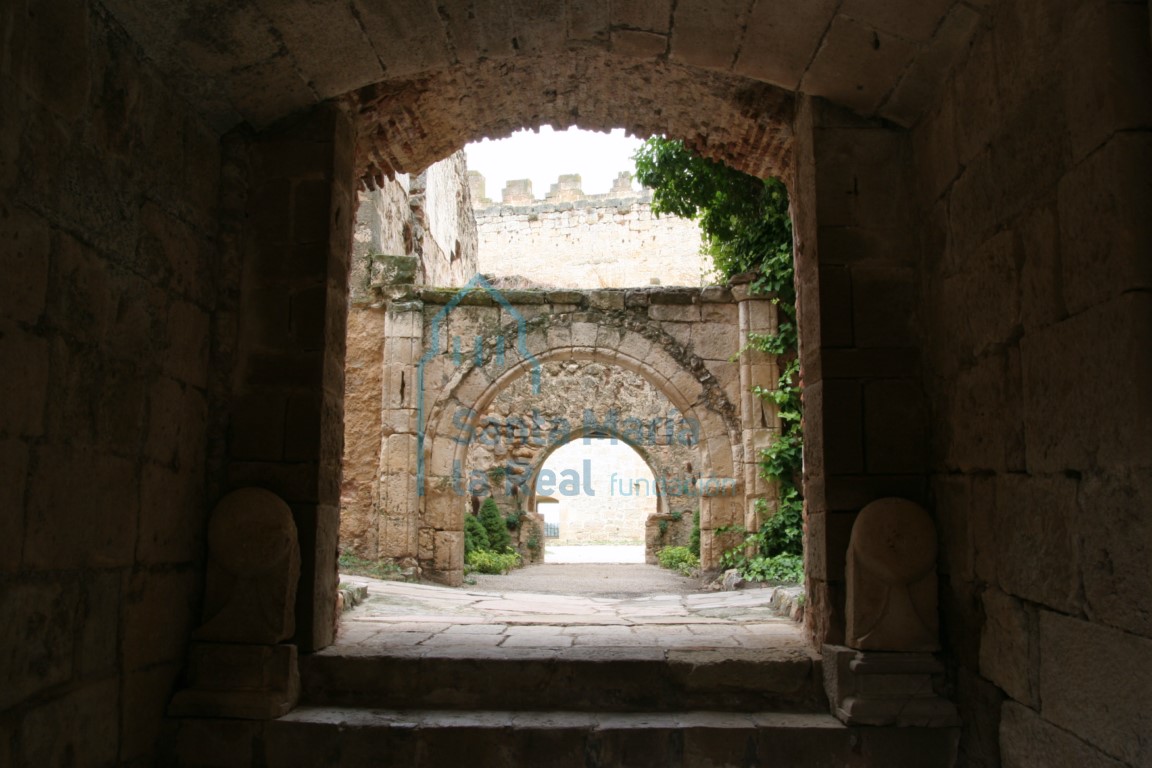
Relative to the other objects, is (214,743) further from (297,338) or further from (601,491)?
(601,491)

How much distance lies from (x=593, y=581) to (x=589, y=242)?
577 inches

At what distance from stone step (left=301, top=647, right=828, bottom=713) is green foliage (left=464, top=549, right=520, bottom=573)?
7794 mm

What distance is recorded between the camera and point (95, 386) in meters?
2.43

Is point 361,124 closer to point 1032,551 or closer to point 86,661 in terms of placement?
point 86,661

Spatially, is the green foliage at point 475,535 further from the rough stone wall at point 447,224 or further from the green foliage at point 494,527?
the rough stone wall at point 447,224

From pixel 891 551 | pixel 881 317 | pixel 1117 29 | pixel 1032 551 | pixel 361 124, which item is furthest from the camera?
pixel 361 124

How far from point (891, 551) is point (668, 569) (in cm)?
1067

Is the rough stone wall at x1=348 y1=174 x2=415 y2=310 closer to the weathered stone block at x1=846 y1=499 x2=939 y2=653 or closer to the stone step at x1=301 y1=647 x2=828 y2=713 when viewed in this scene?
the stone step at x1=301 y1=647 x2=828 y2=713

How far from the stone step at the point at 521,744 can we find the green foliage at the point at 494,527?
9.80 metres

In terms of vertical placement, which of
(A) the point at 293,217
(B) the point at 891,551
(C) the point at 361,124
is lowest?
(B) the point at 891,551

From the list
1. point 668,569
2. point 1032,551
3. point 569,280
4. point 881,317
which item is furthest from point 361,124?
point 569,280

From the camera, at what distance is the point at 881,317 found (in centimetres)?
309

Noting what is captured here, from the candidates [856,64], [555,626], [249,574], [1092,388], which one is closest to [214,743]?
[249,574]

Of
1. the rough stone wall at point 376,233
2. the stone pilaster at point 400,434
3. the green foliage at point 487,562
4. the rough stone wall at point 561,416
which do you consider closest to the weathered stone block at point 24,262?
the rough stone wall at point 376,233
